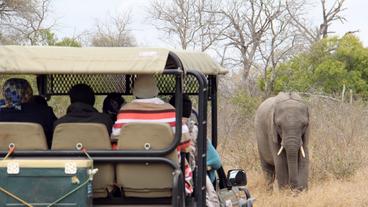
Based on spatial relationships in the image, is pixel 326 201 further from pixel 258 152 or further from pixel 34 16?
pixel 34 16

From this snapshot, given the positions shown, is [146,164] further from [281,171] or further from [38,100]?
[281,171]

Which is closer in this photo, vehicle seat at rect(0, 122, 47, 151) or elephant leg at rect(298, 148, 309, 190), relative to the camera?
vehicle seat at rect(0, 122, 47, 151)

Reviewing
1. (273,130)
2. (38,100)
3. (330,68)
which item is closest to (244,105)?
(273,130)

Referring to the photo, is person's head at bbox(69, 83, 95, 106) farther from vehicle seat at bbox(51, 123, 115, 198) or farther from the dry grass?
the dry grass

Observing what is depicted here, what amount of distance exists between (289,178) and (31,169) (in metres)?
8.00

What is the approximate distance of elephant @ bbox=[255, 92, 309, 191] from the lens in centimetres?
1235

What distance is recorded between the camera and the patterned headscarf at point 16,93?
5.86 meters

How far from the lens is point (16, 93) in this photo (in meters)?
5.87

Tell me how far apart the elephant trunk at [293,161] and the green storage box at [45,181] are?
7714 millimetres

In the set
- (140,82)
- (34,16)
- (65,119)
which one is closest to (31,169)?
(65,119)

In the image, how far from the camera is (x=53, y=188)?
16.0ft

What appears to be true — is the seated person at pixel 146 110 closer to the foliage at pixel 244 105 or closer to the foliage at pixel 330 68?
the foliage at pixel 244 105

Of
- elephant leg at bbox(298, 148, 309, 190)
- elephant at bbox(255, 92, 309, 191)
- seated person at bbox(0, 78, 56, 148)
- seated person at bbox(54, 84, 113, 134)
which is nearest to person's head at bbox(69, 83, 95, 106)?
seated person at bbox(54, 84, 113, 134)

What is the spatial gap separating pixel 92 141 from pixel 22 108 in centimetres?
81
